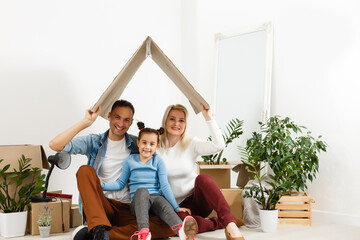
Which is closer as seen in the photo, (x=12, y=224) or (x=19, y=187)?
(x=12, y=224)

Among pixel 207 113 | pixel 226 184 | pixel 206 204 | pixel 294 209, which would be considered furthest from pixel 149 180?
pixel 294 209

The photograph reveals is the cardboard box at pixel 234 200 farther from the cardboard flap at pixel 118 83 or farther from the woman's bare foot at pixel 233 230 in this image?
the cardboard flap at pixel 118 83

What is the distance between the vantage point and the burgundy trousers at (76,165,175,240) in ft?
6.68

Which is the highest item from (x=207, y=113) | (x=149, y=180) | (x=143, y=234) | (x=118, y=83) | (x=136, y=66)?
(x=136, y=66)

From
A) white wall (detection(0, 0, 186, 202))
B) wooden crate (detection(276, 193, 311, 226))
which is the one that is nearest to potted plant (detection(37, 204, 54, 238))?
white wall (detection(0, 0, 186, 202))

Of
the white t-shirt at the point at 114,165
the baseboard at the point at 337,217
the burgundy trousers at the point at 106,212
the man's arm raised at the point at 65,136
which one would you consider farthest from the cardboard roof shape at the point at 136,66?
the baseboard at the point at 337,217

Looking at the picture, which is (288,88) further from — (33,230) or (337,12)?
(33,230)

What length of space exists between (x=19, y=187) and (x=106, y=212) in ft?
2.35

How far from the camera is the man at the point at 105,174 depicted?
2053 mm

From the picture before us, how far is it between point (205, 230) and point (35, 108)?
157 cm

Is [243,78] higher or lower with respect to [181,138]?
higher

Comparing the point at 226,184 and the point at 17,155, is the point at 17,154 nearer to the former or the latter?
the point at 17,155

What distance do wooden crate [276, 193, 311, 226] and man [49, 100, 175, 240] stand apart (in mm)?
929

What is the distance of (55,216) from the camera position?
2.50 metres
